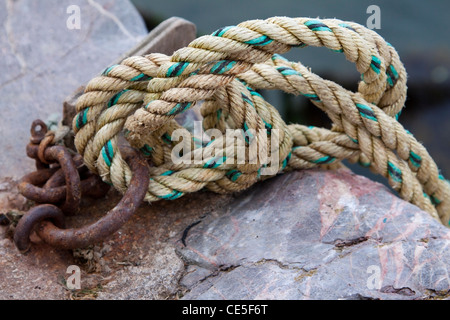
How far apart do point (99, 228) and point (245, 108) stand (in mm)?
496

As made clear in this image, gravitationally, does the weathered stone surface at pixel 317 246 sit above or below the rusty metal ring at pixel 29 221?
below

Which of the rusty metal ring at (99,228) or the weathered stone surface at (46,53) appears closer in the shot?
the rusty metal ring at (99,228)

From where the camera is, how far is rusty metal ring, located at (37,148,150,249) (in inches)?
52.2

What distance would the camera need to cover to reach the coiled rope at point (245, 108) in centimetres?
132

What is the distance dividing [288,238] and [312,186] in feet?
0.69

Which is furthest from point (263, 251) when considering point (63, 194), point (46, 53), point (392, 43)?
point (392, 43)

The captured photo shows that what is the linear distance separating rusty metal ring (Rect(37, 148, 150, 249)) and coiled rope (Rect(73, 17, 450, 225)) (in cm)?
5

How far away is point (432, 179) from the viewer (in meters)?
1.74

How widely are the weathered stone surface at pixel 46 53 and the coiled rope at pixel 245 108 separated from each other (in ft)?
1.56

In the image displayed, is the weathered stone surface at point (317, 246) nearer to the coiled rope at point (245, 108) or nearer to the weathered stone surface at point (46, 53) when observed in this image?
the coiled rope at point (245, 108)

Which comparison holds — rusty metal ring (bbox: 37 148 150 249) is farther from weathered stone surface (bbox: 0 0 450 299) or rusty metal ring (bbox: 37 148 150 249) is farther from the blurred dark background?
the blurred dark background

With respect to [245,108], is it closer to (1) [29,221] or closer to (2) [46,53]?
(1) [29,221]

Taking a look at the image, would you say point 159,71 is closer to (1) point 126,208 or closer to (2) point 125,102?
(2) point 125,102

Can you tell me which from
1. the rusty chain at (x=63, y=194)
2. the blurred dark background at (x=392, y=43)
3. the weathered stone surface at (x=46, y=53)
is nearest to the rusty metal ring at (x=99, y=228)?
the rusty chain at (x=63, y=194)
